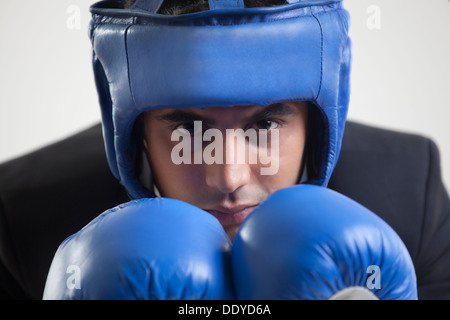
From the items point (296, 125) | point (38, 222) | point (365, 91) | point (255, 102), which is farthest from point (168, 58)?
point (365, 91)

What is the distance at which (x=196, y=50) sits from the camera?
979 mm

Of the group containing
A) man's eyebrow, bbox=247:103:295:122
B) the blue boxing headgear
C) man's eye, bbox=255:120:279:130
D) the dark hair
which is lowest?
man's eye, bbox=255:120:279:130

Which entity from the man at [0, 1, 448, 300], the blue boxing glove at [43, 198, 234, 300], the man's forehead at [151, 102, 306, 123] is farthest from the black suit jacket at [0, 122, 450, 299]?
the blue boxing glove at [43, 198, 234, 300]

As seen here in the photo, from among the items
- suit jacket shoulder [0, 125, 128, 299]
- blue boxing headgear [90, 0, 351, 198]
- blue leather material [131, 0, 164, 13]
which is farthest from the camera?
suit jacket shoulder [0, 125, 128, 299]

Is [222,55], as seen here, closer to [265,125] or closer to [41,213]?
[265,125]

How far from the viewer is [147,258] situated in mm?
662

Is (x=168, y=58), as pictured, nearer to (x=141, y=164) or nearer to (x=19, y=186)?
(x=141, y=164)

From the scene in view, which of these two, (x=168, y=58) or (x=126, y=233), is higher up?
(x=168, y=58)

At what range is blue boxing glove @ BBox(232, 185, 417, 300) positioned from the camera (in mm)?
646

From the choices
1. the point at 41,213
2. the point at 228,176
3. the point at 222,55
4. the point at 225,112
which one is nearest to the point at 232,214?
the point at 228,176

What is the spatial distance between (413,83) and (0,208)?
4.24ft

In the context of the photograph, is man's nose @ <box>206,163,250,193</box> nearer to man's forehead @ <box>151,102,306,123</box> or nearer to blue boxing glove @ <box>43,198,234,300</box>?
man's forehead @ <box>151,102,306,123</box>

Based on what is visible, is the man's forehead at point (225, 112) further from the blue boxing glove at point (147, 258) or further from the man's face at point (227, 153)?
the blue boxing glove at point (147, 258)

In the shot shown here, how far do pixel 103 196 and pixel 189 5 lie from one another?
0.60 meters
